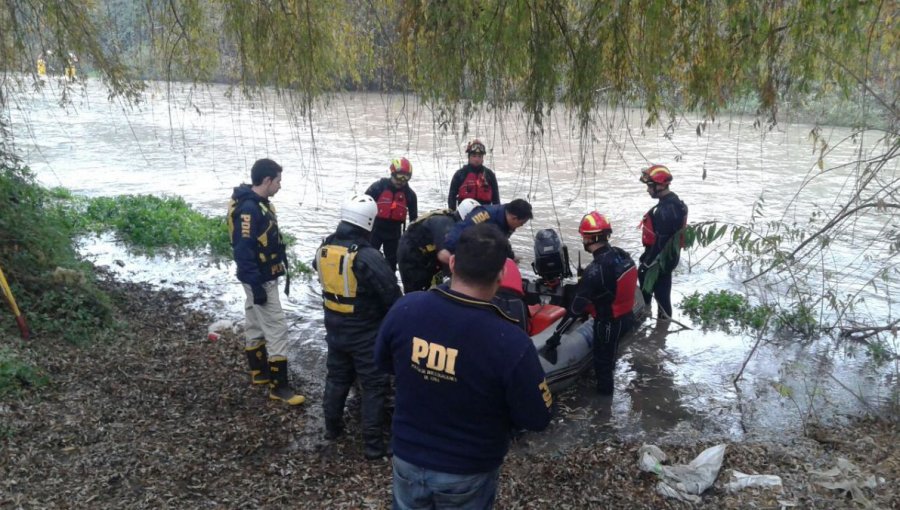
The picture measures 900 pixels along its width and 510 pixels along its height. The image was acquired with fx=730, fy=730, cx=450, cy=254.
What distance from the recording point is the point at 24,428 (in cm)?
489

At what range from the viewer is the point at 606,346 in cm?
593

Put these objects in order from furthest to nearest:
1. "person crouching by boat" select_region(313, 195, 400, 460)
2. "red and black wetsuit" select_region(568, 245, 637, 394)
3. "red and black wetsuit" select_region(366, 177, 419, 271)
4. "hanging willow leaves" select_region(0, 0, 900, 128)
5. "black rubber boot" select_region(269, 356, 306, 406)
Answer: "red and black wetsuit" select_region(366, 177, 419, 271)
"black rubber boot" select_region(269, 356, 306, 406)
"red and black wetsuit" select_region(568, 245, 637, 394)
"person crouching by boat" select_region(313, 195, 400, 460)
"hanging willow leaves" select_region(0, 0, 900, 128)

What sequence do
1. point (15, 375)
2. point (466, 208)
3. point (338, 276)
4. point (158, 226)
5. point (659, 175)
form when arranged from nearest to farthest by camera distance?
point (338, 276), point (15, 375), point (466, 208), point (659, 175), point (158, 226)

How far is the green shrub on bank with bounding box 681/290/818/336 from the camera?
7.70 m

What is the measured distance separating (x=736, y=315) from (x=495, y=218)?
372 cm

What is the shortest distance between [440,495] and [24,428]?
360 cm

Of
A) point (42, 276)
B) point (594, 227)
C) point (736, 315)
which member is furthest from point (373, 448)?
point (736, 315)

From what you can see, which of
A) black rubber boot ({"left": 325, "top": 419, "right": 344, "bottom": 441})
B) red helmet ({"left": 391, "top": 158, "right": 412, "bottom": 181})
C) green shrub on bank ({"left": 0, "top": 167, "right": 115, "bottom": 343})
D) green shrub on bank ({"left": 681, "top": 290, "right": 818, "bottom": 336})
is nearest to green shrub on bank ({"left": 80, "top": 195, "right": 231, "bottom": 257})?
green shrub on bank ({"left": 0, "top": 167, "right": 115, "bottom": 343})

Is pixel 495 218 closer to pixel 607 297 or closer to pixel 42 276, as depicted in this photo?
pixel 607 297

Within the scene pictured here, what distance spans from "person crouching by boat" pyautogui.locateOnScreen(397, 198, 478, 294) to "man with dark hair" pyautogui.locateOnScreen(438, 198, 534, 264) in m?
0.15

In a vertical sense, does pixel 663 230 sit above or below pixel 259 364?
above

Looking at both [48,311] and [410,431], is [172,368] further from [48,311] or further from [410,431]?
[410,431]

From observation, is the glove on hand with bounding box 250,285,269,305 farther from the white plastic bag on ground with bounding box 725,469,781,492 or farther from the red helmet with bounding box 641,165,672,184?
the red helmet with bounding box 641,165,672,184

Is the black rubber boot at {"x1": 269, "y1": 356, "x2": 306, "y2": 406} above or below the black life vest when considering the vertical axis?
below
